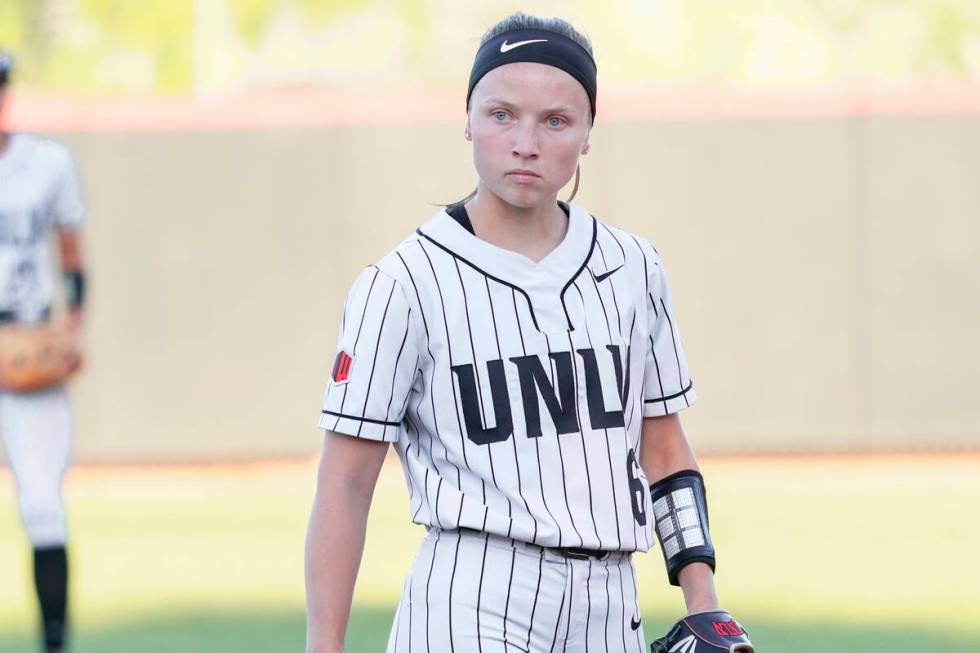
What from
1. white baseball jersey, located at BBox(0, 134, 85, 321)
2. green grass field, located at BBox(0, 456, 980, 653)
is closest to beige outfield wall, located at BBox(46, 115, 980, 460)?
green grass field, located at BBox(0, 456, 980, 653)

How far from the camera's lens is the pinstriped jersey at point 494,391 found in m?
2.68

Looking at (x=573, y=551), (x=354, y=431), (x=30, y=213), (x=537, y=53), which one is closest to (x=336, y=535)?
(x=354, y=431)

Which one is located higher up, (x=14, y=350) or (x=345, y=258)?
(x=345, y=258)

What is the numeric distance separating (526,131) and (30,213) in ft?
16.2

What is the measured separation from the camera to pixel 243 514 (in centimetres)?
1090

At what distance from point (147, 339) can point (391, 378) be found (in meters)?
10.6

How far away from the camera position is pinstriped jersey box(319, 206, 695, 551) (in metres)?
2.68

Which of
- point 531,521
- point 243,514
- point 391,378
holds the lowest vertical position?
point 531,521

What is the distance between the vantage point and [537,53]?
2.76 m

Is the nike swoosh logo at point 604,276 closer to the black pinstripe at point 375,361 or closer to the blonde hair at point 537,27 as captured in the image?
the blonde hair at point 537,27

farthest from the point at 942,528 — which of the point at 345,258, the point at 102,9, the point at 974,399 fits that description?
the point at 102,9

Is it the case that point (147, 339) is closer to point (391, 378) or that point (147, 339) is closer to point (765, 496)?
point (765, 496)

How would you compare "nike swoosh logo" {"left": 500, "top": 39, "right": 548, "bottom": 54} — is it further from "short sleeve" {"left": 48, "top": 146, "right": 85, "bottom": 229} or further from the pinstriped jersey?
"short sleeve" {"left": 48, "top": 146, "right": 85, "bottom": 229}

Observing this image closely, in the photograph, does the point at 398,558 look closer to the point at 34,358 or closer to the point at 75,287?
the point at 75,287
